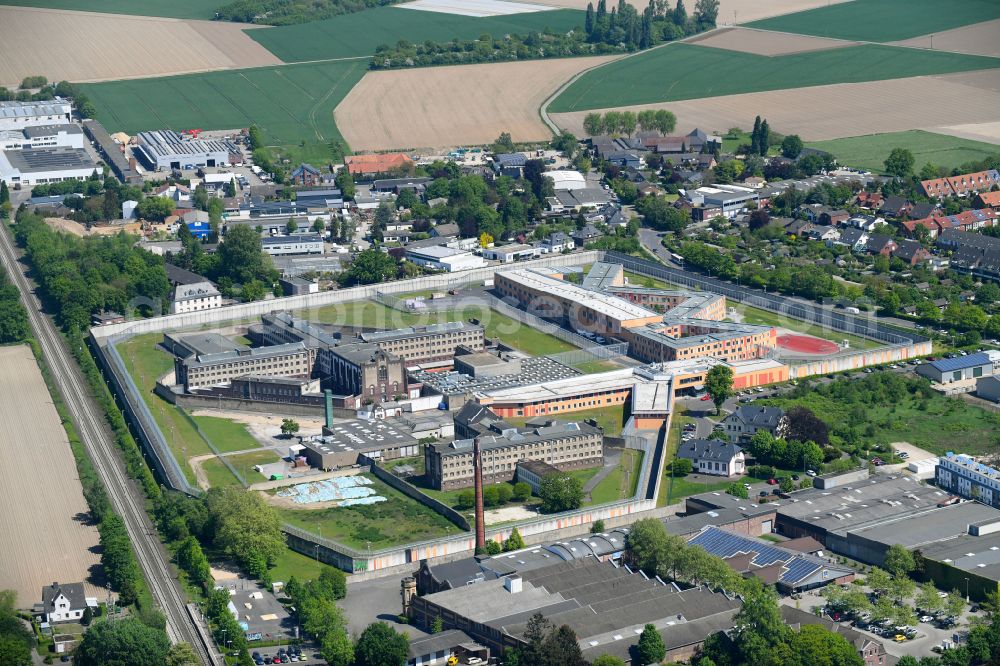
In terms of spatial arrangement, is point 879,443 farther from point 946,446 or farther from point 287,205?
point 287,205

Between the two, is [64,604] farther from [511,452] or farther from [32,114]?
[32,114]

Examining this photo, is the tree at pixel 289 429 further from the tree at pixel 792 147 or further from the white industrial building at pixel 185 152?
the tree at pixel 792 147

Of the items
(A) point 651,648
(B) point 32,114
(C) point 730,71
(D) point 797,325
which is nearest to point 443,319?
(D) point 797,325

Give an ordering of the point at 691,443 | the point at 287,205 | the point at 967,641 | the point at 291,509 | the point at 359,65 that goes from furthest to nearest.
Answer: the point at 359,65 < the point at 287,205 < the point at 691,443 < the point at 291,509 < the point at 967,641

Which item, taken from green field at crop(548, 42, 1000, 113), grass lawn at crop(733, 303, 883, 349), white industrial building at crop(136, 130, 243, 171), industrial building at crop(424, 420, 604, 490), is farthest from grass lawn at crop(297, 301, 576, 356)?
green field at crop(548, 42, 1000, 113)

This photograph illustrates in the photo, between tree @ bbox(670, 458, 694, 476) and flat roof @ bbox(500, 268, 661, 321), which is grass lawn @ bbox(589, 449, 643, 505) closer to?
tree @ bbox(670, 458, 694, 476)

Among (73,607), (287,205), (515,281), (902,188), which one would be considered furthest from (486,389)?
(902,188)
